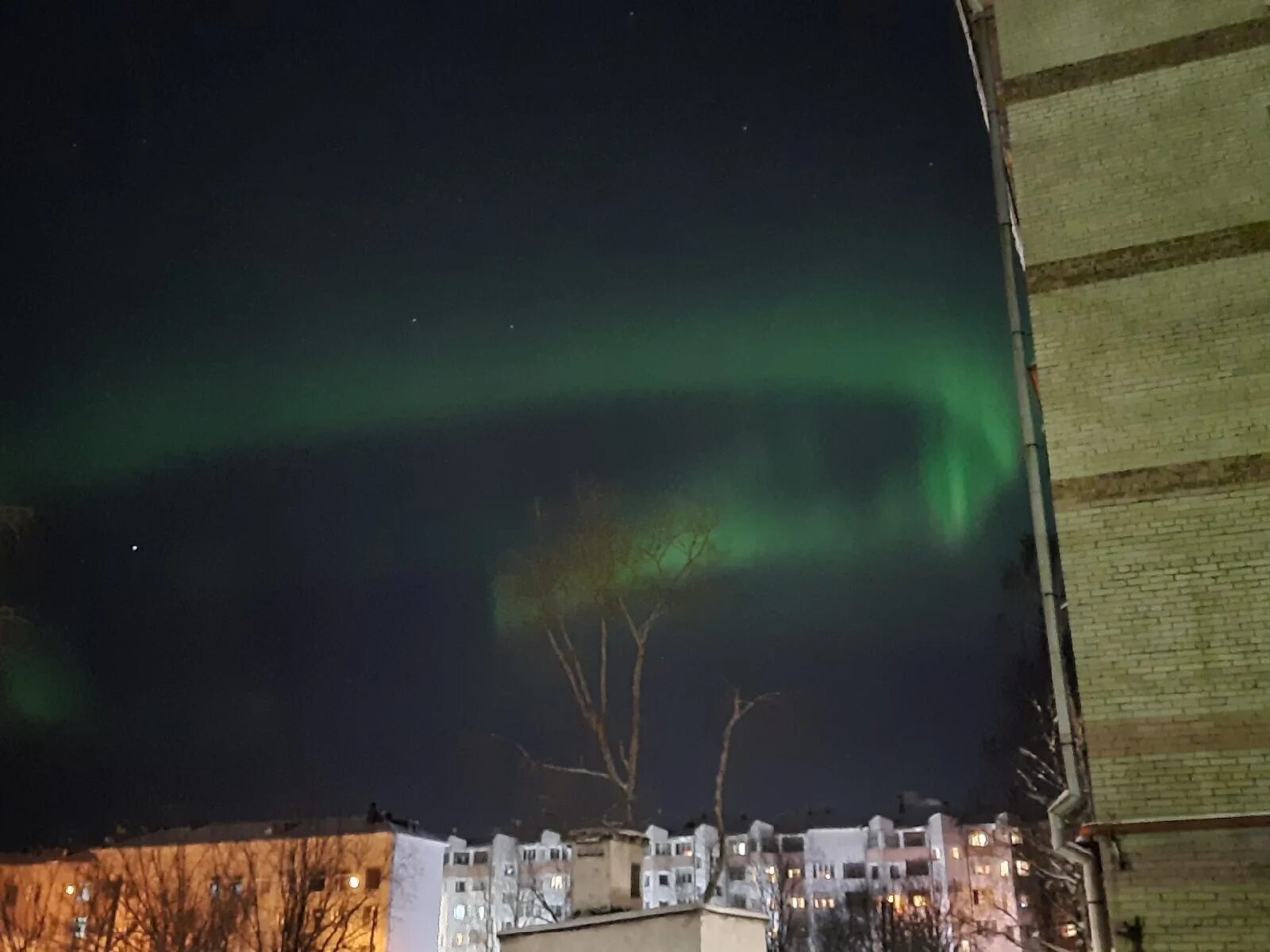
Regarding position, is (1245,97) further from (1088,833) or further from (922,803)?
(922,803)

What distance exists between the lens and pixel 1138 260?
40.6ft

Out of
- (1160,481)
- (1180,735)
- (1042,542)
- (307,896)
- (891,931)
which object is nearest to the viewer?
(1180,735)

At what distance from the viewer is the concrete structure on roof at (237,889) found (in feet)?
102

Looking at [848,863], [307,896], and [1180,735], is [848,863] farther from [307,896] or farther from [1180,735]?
[1180,735]

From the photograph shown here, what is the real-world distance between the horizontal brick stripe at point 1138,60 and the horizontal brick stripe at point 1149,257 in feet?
7.74

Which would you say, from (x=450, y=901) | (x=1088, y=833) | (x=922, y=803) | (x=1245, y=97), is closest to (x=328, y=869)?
(x=1088, y=833)

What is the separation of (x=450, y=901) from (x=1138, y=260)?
85.8 meters

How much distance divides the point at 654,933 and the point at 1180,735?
5366 millimetres

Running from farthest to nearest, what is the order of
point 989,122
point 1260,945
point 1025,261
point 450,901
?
point 450,901 → point 989,122 → point 1025,261 → point 1260,945

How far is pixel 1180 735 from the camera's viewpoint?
34.5 ft

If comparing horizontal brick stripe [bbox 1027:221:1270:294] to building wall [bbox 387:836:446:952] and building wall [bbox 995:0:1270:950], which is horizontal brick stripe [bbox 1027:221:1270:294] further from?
building wall [bbox 387:836:446:952]

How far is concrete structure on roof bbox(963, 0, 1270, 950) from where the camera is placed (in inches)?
402

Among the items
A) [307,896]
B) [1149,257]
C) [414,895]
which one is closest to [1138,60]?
[1149,257]

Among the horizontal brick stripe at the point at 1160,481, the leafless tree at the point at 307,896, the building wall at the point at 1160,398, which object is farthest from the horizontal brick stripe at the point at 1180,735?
the leafless tree at the point at 307,896
